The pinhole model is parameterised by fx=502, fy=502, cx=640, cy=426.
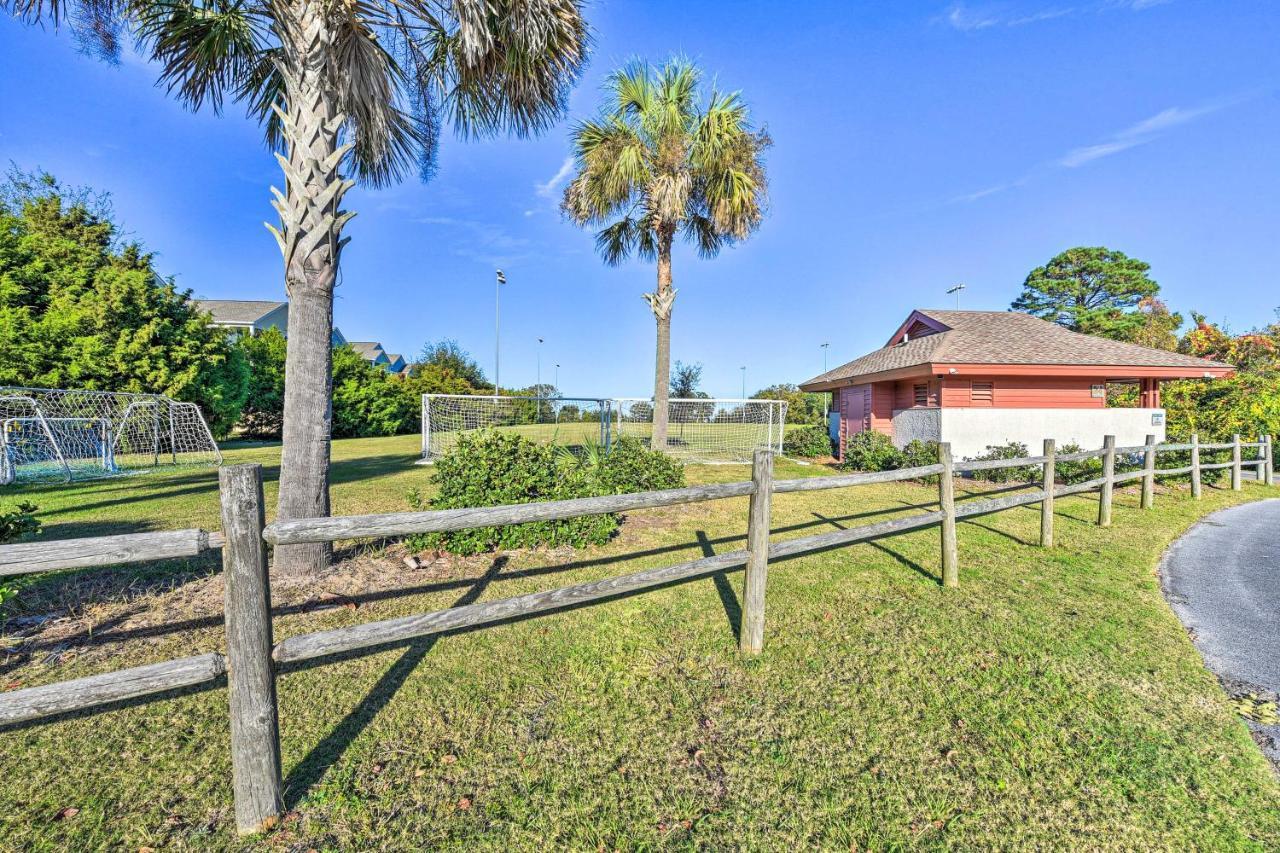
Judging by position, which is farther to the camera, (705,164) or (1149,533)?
(705,164)

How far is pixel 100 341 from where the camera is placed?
15102 millimetres

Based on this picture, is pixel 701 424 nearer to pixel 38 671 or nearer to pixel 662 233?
pixel 662 233

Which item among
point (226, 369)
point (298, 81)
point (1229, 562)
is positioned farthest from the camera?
point (226, 369)

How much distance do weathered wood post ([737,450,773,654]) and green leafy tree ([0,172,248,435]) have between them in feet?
67.6

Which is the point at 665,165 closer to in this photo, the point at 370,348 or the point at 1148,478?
the point at 1148,478

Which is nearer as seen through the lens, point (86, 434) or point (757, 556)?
point (757, 556)

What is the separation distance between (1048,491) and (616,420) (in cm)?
862

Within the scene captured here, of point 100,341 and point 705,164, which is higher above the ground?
point 705,164

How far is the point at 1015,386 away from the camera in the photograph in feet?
42.6

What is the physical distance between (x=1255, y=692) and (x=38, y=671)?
7126 mm

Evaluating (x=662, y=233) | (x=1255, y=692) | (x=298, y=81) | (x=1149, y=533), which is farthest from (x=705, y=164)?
(x=1255, y=692)

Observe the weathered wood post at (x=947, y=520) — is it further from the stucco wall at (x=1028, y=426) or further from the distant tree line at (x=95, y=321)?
the distant tree line at (x=95, y=321)

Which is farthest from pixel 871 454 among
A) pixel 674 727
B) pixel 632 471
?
pixel 674 727

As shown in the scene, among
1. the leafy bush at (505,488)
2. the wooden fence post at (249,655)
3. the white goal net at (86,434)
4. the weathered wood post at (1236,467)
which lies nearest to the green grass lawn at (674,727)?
the wooden fence post at (249,655)
